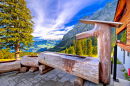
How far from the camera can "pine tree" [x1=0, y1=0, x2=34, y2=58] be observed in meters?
6.86

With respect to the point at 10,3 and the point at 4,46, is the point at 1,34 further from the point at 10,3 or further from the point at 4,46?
the point at 10,3

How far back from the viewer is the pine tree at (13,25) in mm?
6855

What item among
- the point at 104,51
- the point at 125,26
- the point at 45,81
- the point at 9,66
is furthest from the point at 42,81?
the point at 125,26

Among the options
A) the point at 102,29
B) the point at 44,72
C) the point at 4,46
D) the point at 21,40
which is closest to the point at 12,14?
the point at 21,40

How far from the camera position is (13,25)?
764cm

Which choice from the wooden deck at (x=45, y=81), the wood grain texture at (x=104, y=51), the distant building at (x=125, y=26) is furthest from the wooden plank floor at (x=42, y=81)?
the distant building at (x=125, y=26)

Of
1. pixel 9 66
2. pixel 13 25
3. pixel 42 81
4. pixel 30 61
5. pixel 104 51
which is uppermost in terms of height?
pixel 13 25

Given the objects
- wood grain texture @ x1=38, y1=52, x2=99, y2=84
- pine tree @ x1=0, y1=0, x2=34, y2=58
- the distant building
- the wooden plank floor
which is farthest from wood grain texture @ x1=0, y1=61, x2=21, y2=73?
the distant building

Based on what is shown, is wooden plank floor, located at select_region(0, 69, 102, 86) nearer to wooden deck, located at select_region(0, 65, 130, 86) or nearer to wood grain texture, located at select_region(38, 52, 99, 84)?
wooden deck, located at select_region(0, 65, 130, 86)

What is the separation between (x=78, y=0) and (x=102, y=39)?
12.7m

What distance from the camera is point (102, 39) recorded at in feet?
5.24

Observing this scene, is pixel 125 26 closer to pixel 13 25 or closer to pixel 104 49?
pixel 104 49

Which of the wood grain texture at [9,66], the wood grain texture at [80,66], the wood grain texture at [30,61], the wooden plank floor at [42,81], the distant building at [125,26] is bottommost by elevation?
the wooden plank floor at [42,81]

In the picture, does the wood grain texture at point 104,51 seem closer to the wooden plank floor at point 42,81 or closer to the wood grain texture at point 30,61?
the wooden plank floor at point 42,81
